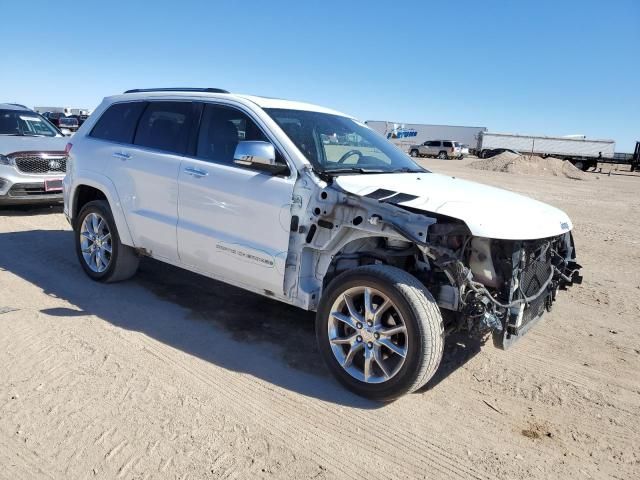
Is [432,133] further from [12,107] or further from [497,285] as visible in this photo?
[497,285]

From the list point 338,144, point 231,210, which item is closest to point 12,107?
point 231,210

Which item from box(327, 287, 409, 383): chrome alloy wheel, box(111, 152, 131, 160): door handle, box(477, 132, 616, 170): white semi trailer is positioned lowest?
box(327, 287, 409, 383): chrome alloy wheel

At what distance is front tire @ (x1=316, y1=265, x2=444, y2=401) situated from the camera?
324 centimetres

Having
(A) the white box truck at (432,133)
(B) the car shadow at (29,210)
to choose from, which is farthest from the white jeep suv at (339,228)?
(A) the white box truck at (432,133)

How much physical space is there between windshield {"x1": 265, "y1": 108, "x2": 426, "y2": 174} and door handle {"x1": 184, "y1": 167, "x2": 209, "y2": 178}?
76cm

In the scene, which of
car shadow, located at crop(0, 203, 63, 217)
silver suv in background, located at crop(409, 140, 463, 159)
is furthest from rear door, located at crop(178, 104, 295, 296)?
silver suv in background, located at crop(409, 140, 463, 159)

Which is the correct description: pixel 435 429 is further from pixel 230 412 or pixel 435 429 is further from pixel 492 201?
pixel 492 201

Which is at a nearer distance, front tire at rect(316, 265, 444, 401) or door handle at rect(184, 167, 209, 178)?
front tire at rect(316, 265, 444, 401)

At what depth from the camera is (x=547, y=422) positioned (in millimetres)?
3342

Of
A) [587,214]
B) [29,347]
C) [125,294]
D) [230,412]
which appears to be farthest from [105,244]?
[587,214]

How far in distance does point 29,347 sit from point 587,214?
13.3m

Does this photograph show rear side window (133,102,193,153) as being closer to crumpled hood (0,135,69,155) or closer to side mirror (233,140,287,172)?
side mirror (233,140,287,172)

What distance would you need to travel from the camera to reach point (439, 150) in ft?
174

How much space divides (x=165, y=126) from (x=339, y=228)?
2339 mm
